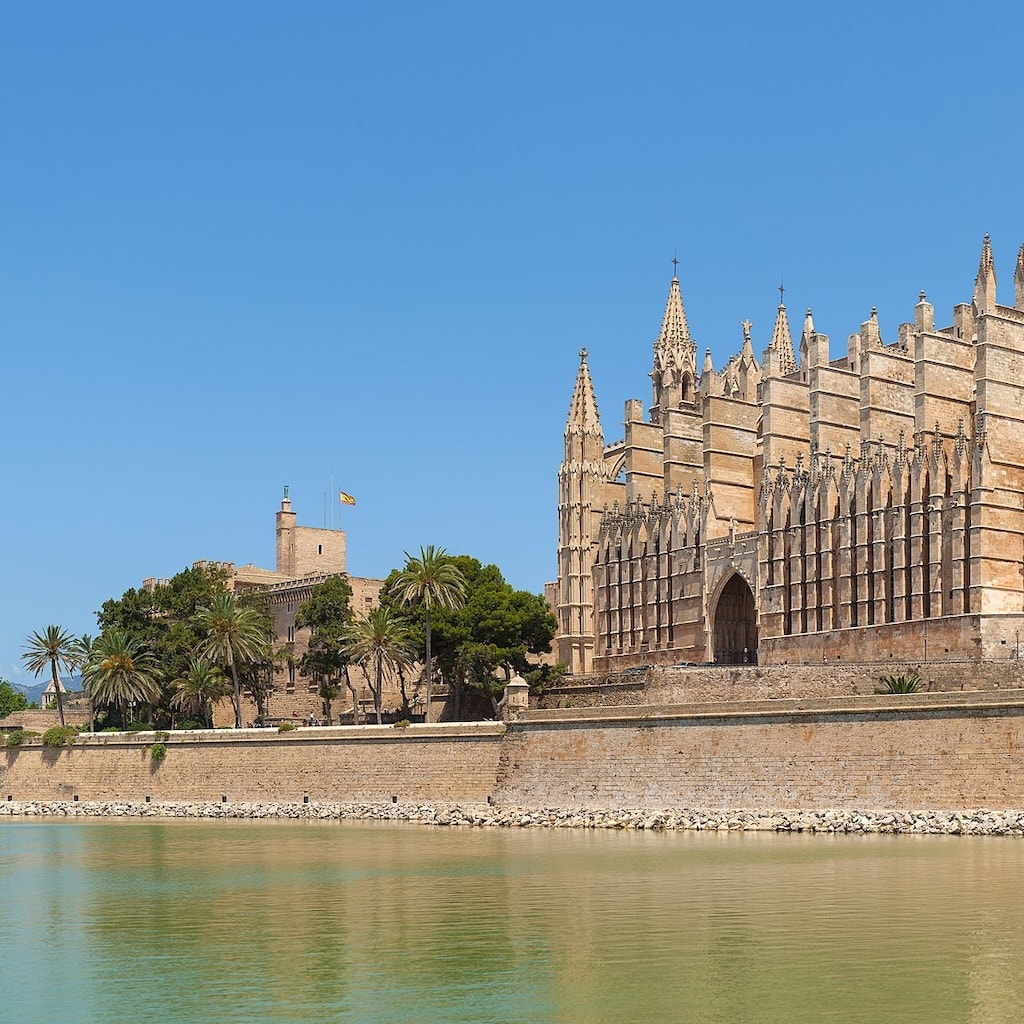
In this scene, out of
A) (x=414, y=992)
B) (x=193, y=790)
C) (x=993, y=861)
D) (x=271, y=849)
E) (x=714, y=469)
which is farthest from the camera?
(x=714, y=469)

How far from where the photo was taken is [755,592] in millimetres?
58938

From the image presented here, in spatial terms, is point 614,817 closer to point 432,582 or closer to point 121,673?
point 432,582

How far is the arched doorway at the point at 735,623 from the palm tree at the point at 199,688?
1877cm

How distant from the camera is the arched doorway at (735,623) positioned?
Answer: 201ft

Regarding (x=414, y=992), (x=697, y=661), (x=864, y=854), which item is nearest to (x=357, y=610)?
(x=697, y=661)

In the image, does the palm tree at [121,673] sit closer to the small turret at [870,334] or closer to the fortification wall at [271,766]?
the fortification wall at [271,766]

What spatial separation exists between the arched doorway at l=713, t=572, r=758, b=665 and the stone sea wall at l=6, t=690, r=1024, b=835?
58.0 feet

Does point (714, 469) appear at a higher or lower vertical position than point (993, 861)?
higher

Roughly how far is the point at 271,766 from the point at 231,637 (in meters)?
10.4

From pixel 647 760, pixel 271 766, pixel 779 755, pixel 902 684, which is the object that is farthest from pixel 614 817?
pixel 271 766

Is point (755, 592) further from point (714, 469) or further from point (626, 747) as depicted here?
point (626, 747)

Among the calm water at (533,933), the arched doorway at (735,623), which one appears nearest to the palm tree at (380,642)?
the arched doorway at (735,623)

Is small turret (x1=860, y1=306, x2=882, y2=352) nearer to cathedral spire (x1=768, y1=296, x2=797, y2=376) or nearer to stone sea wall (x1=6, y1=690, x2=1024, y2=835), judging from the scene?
Result: cathedral spire (x1=768, y1=296, x2=797, y2=376)

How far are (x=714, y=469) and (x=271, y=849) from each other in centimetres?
3101
